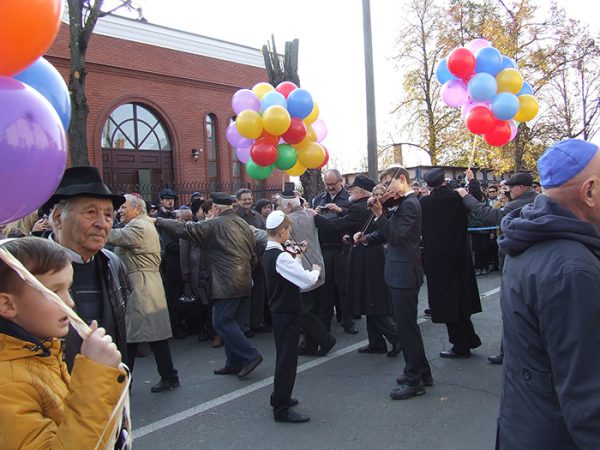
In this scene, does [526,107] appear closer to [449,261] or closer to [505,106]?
[505,106]

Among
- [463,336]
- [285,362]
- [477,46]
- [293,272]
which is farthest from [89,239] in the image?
[477,46]

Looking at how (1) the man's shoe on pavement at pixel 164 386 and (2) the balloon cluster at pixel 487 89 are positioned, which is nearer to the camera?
(1) the man's shoe on pavement at pixel 164 386

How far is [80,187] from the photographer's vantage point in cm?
271

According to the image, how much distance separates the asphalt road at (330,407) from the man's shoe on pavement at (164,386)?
0.06 m

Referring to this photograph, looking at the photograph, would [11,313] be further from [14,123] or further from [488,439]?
[488,439]

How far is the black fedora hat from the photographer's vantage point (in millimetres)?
2695

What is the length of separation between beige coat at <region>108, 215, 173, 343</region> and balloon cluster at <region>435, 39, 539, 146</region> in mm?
3955

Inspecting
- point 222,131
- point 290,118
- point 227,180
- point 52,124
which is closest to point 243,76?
point 222,131

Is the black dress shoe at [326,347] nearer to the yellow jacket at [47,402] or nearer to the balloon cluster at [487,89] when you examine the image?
the balloon cluster at [487,89]

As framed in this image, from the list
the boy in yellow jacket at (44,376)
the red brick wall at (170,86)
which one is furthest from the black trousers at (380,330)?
the red brick wall at (170,86)

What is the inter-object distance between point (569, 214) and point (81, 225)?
2.35 metres

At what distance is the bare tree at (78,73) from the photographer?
8.49 metres

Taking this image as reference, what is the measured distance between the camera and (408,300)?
4594 mm

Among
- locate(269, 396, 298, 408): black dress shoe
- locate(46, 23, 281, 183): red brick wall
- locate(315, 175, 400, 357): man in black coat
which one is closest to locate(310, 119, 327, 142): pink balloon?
locate(315, 175, 400, 357): man in black coat
